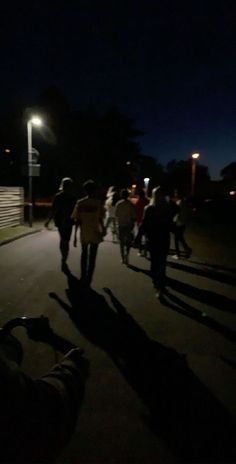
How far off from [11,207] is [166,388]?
17939mm

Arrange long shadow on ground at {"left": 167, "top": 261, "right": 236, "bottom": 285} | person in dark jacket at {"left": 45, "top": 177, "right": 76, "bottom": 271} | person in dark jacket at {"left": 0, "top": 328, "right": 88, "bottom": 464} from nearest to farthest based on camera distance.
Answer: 1. person in dark jacket at {"left": 0, "top": 328, "right": 88, "bottom": 464}
2. long shadow on ground at {"left": 167, "top": 261, "right": 236, "bottom": 285}
3. person in dark jacket at {"left": 45, "top": 177, "right": 76, "bottom": 271}

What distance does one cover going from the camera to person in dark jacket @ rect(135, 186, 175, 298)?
766 centimetres

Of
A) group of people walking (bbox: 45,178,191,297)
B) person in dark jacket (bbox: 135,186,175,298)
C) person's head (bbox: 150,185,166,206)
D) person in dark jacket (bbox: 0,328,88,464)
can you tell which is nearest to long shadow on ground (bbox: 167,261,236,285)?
group of people walking (bbox: 45,178,191,297)

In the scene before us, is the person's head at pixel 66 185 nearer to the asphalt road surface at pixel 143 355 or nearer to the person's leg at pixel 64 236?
the person's leg at pixel 64 236

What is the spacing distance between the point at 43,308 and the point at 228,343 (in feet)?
9.34

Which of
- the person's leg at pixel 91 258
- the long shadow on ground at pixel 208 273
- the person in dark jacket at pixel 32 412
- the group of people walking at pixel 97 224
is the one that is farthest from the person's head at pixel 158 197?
the person in dark jacket at pixel 32 412

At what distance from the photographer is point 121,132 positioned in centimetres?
6888

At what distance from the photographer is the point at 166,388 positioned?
4.16 meters

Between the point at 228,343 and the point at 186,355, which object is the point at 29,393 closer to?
the point at 186,355

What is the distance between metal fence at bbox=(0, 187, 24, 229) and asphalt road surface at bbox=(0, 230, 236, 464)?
407 inches

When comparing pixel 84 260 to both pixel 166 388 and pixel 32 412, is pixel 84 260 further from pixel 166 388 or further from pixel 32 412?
pixel 32 412

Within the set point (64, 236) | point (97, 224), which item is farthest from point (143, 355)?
point (64, 236)

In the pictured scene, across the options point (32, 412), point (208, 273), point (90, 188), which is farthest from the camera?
point (208, 273)

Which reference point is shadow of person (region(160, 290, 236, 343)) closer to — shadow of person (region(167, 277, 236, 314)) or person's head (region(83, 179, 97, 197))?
shadow of person (region(167, 277, 236, 314))
